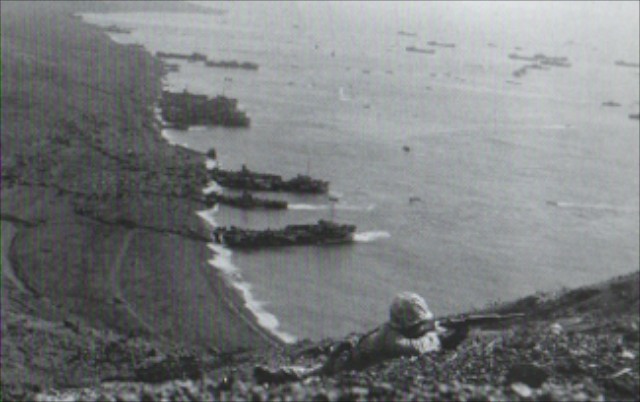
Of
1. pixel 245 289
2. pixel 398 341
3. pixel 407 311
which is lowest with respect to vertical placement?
pixel 245 289

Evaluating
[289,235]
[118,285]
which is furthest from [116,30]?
[118,285]

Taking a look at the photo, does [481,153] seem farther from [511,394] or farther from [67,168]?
[511,394]

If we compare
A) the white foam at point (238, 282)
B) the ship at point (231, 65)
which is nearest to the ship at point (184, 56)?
the ship at point (231, 65)

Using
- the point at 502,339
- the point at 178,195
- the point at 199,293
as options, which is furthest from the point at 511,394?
the point at 178,195

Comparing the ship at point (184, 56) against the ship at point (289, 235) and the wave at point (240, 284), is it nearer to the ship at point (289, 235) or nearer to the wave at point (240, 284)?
the wave at point (240, 284)

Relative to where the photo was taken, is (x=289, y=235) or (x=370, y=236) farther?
(x=370, y=236)

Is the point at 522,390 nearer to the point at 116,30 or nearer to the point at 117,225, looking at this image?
the point at 117,225

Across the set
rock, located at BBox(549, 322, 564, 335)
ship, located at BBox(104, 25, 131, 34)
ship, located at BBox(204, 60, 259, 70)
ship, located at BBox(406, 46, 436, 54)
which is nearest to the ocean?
ship, located at BBox(204, 60, 259, 70)
